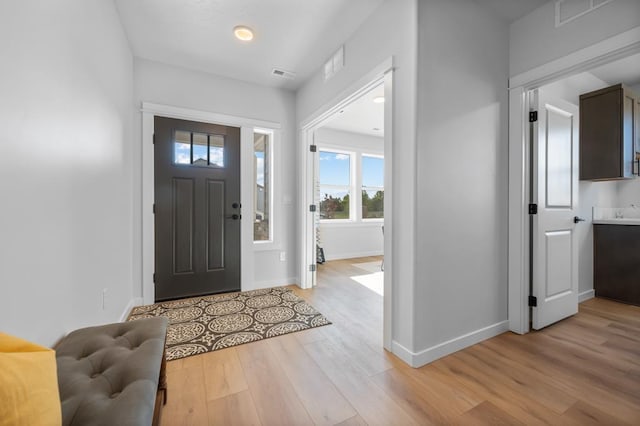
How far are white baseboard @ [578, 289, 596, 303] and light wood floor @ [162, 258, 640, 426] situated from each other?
0.75 m

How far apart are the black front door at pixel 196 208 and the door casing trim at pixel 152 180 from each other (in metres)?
0.05

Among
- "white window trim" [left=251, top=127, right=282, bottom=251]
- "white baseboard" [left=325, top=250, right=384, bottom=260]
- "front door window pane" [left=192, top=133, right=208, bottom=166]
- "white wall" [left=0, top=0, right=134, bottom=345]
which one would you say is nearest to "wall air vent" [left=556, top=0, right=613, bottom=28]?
"white window trim" [left=251, top=127, right=282, bottom=251]

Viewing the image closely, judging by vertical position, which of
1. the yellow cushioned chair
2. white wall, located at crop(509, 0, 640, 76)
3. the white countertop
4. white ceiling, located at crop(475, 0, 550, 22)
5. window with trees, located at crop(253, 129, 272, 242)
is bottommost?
the yellow cushioned chair

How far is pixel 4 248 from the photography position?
Result: 2.95 feet

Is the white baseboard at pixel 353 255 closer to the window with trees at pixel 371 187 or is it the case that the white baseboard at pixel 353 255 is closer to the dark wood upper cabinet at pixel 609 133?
the window with trees at pixel 371 187

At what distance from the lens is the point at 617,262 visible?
9.60ft

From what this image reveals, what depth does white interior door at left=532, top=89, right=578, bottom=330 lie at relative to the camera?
2.21 meters

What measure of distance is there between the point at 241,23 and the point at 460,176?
→ 7.44 ft

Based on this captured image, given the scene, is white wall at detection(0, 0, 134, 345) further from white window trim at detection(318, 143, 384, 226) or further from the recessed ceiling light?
white window trim at detection(318, 143, 384, 226)

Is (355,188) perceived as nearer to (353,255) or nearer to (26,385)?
(353,255)

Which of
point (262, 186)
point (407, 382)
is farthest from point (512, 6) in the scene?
point (262, 186)

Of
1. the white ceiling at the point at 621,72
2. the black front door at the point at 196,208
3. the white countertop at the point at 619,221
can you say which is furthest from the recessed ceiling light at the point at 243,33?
the white countertop at the point at 619,221

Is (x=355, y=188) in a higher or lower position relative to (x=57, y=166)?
higher

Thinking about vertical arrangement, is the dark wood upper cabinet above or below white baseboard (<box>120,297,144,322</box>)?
above
